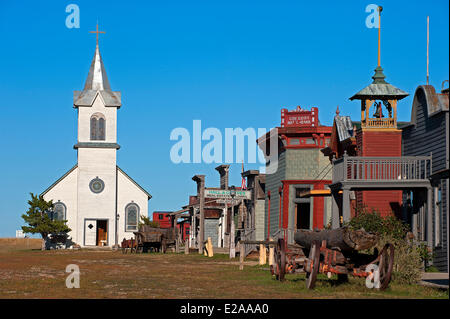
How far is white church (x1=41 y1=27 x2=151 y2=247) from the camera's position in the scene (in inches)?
2596

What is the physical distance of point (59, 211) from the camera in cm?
6588

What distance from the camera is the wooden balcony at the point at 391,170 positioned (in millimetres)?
26500

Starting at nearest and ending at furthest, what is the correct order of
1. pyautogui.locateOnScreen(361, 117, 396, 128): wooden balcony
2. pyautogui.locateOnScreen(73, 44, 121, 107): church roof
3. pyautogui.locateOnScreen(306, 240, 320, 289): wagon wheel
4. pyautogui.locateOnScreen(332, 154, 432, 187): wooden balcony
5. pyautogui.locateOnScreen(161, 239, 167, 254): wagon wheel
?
1. pyautogui.locateOnScreen(306, 240, 320, 289): wagon wheel
2. pyautogui.locateOnScreen(332, 154, 432, 187): wooden balcony
3. pyautogui.locateOnScreen(361, 117, 396, 128): wooden balcony
4. pyautogui.locateOnScreen(161, 239, 167, 254): wagon wheel
5. pyautogui.locateOnScreen(73, 44, 121, 107): church roof

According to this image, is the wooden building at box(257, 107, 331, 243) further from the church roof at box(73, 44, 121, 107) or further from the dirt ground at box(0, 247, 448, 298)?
the church roof at box(73, 44, 121, 107)

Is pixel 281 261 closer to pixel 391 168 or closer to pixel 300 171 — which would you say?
pixel 391 168

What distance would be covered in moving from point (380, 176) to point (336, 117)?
27.1 feet

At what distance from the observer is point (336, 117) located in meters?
36.2

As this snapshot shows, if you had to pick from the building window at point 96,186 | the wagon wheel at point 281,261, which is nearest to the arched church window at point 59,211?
the building window at point 96,186

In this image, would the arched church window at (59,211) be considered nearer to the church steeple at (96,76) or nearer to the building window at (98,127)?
the building window at (98,127)

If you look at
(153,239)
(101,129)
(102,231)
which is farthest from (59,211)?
(153,239)

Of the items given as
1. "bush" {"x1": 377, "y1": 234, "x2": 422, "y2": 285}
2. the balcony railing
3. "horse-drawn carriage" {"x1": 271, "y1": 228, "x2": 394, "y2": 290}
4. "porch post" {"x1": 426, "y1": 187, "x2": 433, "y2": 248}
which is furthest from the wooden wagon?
"horse-drawn carriage" {"x1": 271, "y1": 228, "x2": 394, "y2": 290}

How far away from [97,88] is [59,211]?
38.8 feet

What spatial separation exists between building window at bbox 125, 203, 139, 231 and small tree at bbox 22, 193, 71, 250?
5989mm
